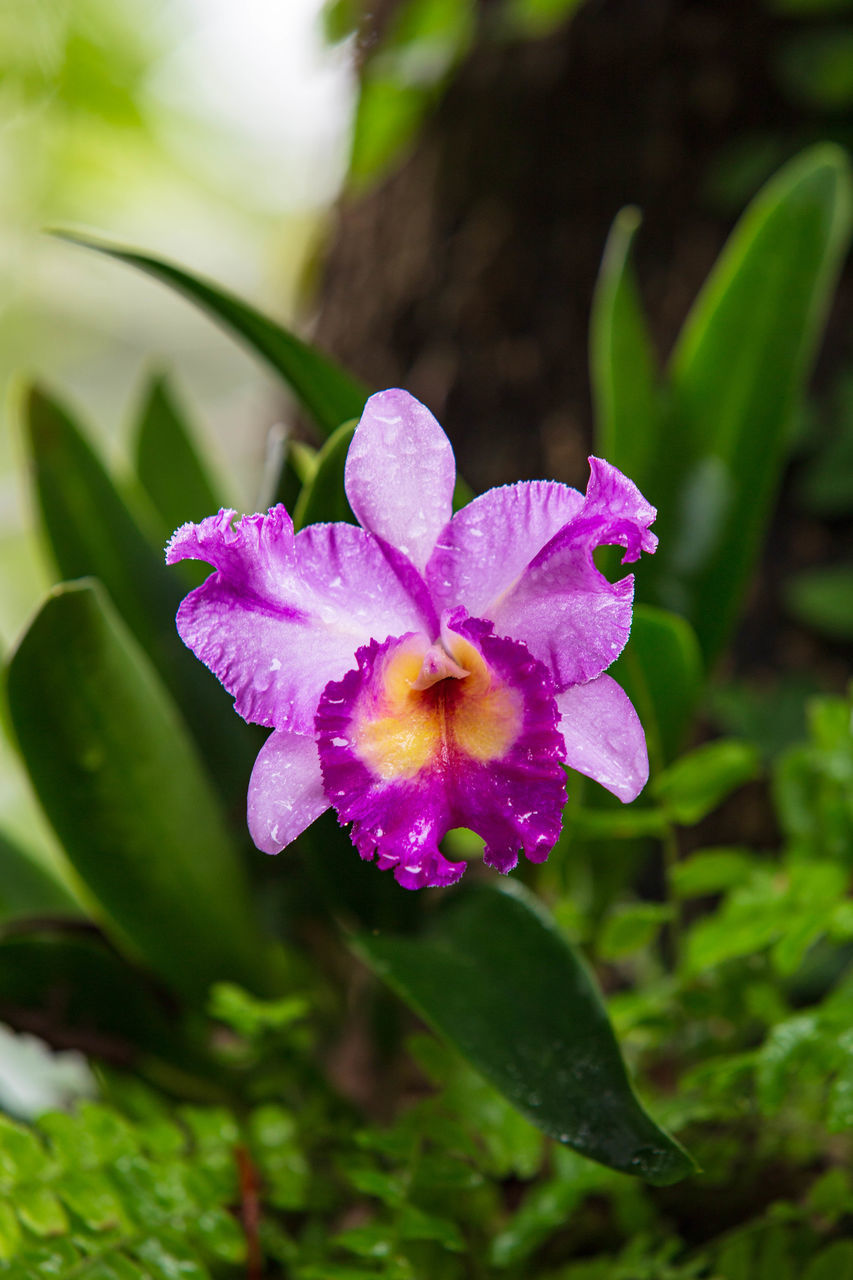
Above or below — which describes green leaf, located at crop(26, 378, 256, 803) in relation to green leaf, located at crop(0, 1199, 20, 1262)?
above

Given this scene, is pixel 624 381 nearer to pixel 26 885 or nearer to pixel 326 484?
pixel 326 484


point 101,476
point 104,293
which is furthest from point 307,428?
point 104,293

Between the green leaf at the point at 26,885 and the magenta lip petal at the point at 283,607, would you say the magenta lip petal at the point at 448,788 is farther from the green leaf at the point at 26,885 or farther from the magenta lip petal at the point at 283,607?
the green leaf at the point at 26,885

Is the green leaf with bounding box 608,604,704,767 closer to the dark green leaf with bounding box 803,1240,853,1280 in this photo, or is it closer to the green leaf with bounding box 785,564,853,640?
the dark green leaf with bounding box 803,1240,853,1280

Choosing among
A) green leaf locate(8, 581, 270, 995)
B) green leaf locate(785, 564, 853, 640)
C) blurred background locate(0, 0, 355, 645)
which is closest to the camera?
green leaf locate(8, 581, 270, 995)

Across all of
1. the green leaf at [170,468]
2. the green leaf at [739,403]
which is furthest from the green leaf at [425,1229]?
the green leaf at [170,468]

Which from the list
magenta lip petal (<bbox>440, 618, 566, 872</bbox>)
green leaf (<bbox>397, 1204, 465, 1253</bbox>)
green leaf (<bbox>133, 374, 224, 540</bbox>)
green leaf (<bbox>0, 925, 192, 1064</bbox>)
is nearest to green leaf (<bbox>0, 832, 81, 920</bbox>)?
green leaf (<bbox>0, 925, 192, 1064</bbox>)
